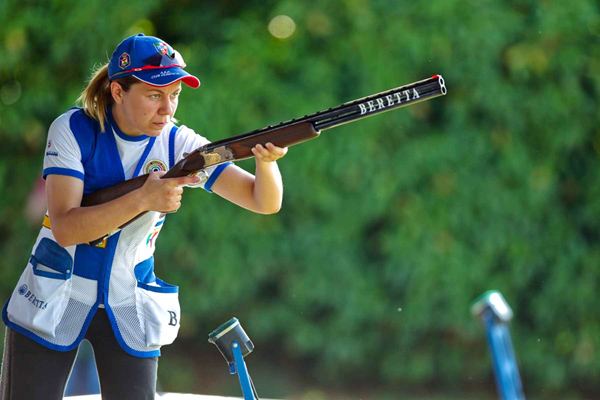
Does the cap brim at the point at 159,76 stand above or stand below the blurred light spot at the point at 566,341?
above

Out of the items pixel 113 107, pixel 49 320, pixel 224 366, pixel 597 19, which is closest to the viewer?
pixel 49 320

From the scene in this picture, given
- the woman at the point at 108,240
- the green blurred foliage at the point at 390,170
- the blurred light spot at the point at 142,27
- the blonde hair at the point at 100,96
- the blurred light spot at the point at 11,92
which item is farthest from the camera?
the blurred light spot at the point at 11,92

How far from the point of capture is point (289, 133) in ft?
7.53

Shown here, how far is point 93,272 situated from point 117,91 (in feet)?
1.74

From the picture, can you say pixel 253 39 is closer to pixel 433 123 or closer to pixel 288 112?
pixel 288 112

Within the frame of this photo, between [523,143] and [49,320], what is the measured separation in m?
3.88

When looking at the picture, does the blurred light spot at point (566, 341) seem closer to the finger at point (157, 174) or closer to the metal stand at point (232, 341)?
the metal stand at point (232, 341)

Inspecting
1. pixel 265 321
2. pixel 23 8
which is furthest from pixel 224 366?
pixel 23 8

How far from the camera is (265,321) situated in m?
5.51

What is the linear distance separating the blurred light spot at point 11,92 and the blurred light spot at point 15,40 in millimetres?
253

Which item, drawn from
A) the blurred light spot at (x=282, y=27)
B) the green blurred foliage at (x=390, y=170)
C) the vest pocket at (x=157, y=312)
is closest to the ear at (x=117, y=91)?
the vest pocket at (x=157, y=312)

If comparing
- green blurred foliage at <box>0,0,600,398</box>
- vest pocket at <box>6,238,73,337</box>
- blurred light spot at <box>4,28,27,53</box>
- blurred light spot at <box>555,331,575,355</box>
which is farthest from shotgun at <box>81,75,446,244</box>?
blurred light spot at <box>555,331,575,355</box>

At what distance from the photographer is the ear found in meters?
2.27

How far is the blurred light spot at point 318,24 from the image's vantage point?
5.29 metres
